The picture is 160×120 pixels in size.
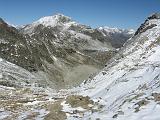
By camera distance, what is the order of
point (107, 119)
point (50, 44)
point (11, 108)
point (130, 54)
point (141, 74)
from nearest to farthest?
point (107, 119), point (11, 108), point (141, 74), point (130, 54), point (50, 44)

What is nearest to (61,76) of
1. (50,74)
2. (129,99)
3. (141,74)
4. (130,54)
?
(50,74)

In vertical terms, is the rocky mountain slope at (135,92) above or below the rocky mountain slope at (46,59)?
below

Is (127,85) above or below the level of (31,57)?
below

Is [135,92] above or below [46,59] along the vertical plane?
below

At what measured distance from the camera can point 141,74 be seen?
3762 centimetres

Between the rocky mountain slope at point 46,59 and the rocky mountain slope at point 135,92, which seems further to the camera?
the rocky mountain slope at point 46,59

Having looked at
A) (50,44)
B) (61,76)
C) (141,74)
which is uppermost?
(50,44)

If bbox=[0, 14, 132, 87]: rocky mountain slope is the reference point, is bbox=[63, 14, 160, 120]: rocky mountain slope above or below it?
below

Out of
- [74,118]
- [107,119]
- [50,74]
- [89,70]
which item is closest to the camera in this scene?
[107,119]

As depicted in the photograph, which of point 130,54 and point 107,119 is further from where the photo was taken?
point 130,54

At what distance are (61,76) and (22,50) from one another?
728 inches

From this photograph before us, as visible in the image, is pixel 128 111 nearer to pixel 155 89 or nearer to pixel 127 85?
pixel 155 89

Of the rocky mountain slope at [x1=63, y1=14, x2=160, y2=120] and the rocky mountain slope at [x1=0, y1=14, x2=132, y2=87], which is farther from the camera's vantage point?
the rocky mountain slope at [x1=0, y1=14, x2=132, y2=87]

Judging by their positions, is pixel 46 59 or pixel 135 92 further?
pixel 46 59
